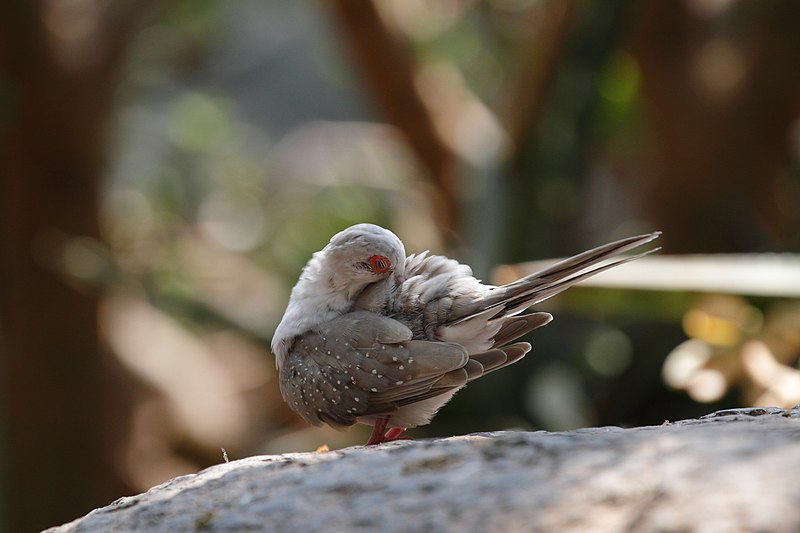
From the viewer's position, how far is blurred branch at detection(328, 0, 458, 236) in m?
6.58

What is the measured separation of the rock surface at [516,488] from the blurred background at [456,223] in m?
1.79

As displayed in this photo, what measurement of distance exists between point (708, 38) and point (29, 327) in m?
5.52

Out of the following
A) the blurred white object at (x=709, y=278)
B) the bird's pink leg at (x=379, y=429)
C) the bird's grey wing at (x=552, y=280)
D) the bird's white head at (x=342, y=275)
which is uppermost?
the bird's white head at (x=342, y=275)

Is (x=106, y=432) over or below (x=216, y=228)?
below

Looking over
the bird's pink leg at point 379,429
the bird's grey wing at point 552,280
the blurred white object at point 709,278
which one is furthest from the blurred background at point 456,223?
the bird's pink leg at point 379,429

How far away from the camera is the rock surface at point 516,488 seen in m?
1.72

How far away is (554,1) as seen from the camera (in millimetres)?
5934

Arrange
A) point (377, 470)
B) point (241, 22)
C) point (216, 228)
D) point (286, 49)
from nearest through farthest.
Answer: point (377, 470), point (216, 228), point (241, 22), point (286, 49)

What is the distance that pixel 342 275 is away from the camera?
272cm

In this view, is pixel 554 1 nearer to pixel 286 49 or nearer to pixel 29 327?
pixel 29 327

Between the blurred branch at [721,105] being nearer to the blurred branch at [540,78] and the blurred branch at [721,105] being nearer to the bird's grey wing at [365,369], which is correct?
the blurred branch at [540,78]

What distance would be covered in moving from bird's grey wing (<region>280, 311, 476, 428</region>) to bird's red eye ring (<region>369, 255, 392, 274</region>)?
5.3 inches

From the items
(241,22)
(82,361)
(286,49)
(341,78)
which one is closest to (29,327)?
(82,361)

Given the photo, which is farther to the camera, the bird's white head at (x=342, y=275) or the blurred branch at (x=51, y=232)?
the blurred branch at (x=51, y=232)
